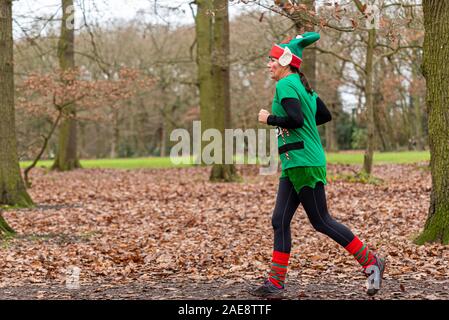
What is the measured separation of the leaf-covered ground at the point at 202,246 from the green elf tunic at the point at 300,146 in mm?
1071

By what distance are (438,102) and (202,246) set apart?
3765 millimetres

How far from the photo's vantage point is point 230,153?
69.1ft

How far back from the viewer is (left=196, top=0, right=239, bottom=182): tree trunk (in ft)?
65.0

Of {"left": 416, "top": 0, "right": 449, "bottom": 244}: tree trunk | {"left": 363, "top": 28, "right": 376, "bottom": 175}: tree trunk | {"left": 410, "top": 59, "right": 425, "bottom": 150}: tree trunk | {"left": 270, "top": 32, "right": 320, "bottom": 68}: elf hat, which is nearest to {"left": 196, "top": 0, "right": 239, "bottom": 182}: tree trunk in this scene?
{"left": 363, "top": 28, "right": 376, "bottom": 175}: tree trunk

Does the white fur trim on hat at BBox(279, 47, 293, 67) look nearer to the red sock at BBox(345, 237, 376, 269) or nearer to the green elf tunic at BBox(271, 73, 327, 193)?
the green elf tunic at BBox(271, 73, 327, 193)

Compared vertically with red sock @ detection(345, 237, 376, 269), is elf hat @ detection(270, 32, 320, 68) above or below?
above

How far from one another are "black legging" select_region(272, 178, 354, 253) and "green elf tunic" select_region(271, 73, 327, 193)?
82 mm

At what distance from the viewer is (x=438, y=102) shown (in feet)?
25.7

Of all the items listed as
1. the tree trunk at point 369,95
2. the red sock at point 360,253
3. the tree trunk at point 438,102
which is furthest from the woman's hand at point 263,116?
the tree trunk at point 369,95

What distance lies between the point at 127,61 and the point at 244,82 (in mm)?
8645

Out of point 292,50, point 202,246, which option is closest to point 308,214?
point 292,50

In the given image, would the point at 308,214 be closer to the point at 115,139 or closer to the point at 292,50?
the point at 292,50

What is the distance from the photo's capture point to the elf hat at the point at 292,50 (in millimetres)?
5828

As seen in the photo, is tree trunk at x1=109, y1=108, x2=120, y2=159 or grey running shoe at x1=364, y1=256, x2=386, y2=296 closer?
grey running shoe at x1=364, y1=256, x2=386, y2=296
